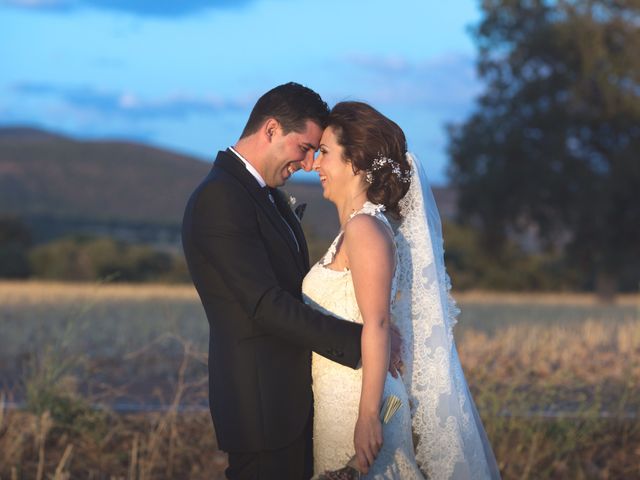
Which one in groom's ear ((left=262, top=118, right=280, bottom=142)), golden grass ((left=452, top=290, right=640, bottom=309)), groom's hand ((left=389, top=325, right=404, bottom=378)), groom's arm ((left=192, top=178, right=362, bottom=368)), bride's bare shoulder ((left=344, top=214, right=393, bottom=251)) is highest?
groom's ear ((left=262, top=118, right=280, bottom=142))

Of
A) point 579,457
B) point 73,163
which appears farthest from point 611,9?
point 73,163

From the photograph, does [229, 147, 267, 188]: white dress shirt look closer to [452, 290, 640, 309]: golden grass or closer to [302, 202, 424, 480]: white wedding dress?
[302, 202, 424, 480]: white wedding dress

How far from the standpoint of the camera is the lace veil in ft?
14.9

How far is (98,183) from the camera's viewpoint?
236 feet

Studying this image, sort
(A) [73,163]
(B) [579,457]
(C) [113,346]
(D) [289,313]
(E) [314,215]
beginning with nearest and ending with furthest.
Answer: (D) [289,313] < (B) [579,457] < (C) [113,346] < (E) [314,215] < (A) [73,163]

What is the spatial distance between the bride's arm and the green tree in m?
23.9

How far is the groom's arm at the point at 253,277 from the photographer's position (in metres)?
3.98

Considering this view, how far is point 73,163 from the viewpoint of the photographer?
7488 centimetres

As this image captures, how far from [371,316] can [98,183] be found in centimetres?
7006

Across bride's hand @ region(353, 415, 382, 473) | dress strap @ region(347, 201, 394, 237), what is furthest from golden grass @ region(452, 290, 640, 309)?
bride's hand @ region(353, 415, 382, 473)

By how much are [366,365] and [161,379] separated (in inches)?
213

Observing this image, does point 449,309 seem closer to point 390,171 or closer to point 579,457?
point 390,171

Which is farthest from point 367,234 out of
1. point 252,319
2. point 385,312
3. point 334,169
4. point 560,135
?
point 560,135

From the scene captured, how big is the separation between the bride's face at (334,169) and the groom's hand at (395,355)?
0.65 m
